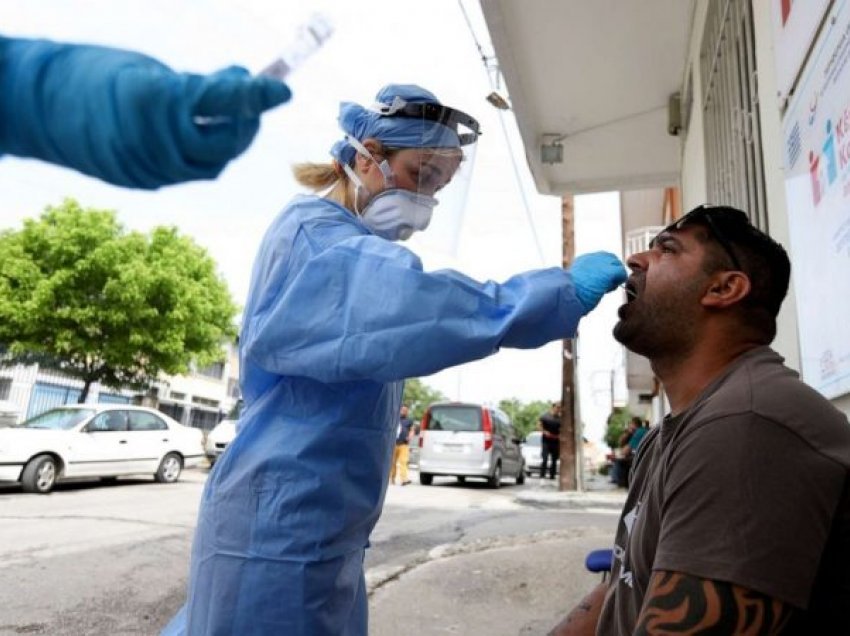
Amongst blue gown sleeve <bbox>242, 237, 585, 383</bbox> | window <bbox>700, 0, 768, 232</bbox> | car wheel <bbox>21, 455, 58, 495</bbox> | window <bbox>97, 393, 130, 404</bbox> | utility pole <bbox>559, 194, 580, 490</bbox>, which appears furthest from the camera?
window <bbox>97, 393, 130, 404</bbox>

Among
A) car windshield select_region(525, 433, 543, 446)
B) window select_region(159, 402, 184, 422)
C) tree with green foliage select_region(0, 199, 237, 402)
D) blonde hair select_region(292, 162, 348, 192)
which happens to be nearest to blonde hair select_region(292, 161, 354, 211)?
blonde hair select_region(292, 162, 348, 192)

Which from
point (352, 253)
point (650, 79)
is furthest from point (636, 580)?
point (650, 79)

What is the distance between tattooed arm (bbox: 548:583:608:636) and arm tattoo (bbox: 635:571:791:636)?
2.46ft

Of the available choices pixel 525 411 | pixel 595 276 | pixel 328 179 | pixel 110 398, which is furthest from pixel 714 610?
pixel 525 411

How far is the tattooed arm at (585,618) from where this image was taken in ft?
5.87

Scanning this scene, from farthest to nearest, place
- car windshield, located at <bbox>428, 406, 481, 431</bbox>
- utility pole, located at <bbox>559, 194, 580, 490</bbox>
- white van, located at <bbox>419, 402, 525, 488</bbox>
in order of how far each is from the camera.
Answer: utility pole, located at <bbox>559, 194, 580, 490</bbox>
car windshield, located at <bbox>428, 406, 481, 431</bbox>
white van, located at <bbox>419, 402, 525, 488</bbox>

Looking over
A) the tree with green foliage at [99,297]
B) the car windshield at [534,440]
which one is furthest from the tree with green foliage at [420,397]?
the tree with green foliage at [99,297]

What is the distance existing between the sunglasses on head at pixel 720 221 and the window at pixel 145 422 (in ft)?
37.8

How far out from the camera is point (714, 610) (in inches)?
41.1

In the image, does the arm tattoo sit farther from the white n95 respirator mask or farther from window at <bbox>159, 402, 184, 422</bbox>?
window at <bbox>159, 402, 184, 422</bbox>

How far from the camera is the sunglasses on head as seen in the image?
63.7 inches

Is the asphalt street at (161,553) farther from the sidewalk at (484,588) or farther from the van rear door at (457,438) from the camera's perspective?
the van rear door at (457,438)

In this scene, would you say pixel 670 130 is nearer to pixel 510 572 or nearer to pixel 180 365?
pixel 510 572

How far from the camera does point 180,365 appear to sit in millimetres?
17094
